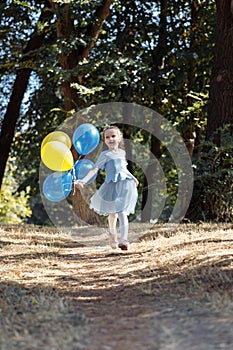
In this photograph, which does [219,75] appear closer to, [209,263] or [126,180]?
[126,180]

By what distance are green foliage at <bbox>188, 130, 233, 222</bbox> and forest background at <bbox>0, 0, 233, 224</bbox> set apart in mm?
16

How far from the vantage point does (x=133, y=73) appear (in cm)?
1105

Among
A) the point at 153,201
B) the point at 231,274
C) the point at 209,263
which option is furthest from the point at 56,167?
the point at 153,201

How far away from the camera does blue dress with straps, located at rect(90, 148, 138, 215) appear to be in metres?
6.56

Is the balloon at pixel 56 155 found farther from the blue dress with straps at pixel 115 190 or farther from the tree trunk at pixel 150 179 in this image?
the tree trunk at pixel 150 179

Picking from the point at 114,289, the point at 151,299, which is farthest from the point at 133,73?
the point at 151,299

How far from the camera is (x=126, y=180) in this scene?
6660mm

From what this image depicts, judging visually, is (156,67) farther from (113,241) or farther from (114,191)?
(113,241)

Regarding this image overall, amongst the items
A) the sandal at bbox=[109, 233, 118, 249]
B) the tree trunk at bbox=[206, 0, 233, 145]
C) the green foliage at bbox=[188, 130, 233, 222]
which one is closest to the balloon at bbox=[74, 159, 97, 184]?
the sandal at bbox=[109, 233, 118, 249]

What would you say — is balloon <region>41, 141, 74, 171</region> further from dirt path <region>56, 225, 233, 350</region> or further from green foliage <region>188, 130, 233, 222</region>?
green foliage <region>188, 130, 233, 222</region>

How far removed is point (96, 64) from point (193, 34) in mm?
3886

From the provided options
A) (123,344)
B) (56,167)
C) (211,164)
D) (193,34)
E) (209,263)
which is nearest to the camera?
(123,344)

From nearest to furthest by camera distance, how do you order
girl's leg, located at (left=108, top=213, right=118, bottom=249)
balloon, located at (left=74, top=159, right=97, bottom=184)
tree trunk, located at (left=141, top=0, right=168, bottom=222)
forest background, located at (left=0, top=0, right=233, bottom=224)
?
girl's leg, located at (left=108, top=213, right=118, bottom=249) < balloon, located at (left=74, top=159, right=97, bottom=184) < forest background, located at (left=0, top=0, right=233, bottom=224) < tree trunk, located at (left=141, top=0, right=168, bottom=222)

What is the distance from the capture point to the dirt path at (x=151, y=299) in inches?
123
